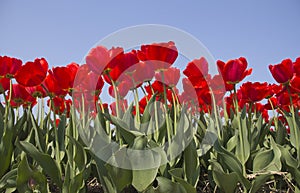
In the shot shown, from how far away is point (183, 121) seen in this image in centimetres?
165

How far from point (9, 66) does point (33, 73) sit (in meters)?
0.36

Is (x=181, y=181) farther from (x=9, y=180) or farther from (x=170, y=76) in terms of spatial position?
(x=9, y=180)

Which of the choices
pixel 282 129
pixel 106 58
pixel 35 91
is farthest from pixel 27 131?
pixel 282 129

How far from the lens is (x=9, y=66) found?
6.58 feet

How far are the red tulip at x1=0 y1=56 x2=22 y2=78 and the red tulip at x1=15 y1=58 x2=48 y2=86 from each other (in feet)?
0.87

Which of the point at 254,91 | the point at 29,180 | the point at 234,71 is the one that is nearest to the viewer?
the point at 29,180

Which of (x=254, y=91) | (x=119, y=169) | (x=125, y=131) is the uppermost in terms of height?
(x=254, y=91)

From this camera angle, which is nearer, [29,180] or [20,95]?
[29,180]

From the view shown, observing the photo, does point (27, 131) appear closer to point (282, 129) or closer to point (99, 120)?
point (99, 120)

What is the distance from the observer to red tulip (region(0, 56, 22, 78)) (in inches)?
77.8

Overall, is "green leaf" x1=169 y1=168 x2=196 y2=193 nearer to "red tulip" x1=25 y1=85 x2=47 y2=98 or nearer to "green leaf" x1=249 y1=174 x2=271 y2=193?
"green leaf" x1=249 y1=174 x2=271 y2=193

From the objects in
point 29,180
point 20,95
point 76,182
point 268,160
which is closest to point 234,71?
point 268,160

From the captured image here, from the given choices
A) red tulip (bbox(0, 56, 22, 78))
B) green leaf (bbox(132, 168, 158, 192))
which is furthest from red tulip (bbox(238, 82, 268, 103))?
red tulip (bbox(0, 56, 22, 78))

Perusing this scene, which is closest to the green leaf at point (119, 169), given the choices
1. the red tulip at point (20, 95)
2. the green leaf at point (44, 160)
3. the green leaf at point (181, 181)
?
the green leaf at point (181, 181)
